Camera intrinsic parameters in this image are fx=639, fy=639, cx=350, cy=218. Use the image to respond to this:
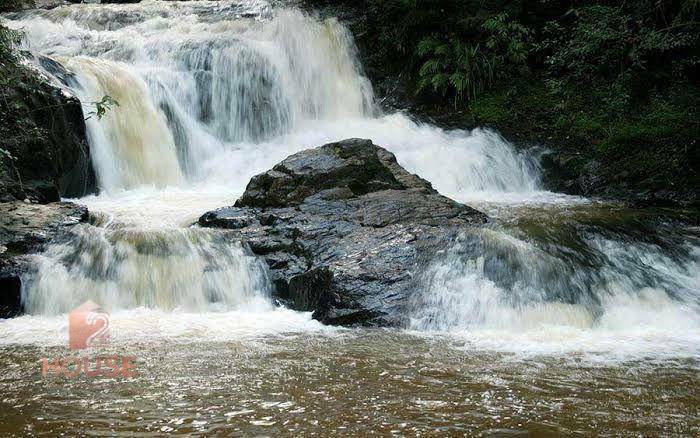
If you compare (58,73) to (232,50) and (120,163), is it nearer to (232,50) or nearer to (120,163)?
(120,163)

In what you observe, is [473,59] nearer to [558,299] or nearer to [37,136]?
[558,299]

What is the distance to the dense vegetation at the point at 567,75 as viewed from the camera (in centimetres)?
1155

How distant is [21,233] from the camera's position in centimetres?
726

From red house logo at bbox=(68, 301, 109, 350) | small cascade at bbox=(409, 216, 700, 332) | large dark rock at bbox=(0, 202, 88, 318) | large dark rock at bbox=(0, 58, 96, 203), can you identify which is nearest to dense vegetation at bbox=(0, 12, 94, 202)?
large dark rock at bbox=(0, 58, 96, 203)

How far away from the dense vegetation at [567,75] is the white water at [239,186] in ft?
3.11

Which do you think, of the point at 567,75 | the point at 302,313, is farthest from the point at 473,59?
the point at 302,313

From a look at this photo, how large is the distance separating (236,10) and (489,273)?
13.9m

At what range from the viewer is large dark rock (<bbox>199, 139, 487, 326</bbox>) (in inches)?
261

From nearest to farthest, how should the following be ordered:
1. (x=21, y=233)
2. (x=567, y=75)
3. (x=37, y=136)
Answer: (x=21, y=233), (x=37, y=136), (x=567, y=75)

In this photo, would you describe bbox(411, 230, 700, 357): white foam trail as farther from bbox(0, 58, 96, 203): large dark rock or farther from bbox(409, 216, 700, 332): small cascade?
bbox(0, 58, 96, 203): large dark rock

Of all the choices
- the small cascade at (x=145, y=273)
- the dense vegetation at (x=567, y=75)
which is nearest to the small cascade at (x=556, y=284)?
the small cascade at (x=145, y=273)

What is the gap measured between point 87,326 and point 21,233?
1788 mm

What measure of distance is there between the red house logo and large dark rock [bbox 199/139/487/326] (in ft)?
6.26

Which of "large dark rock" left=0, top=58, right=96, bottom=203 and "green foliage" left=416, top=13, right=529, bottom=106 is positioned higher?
"green foliage" left=416, top=13, right=529, bottom=106
